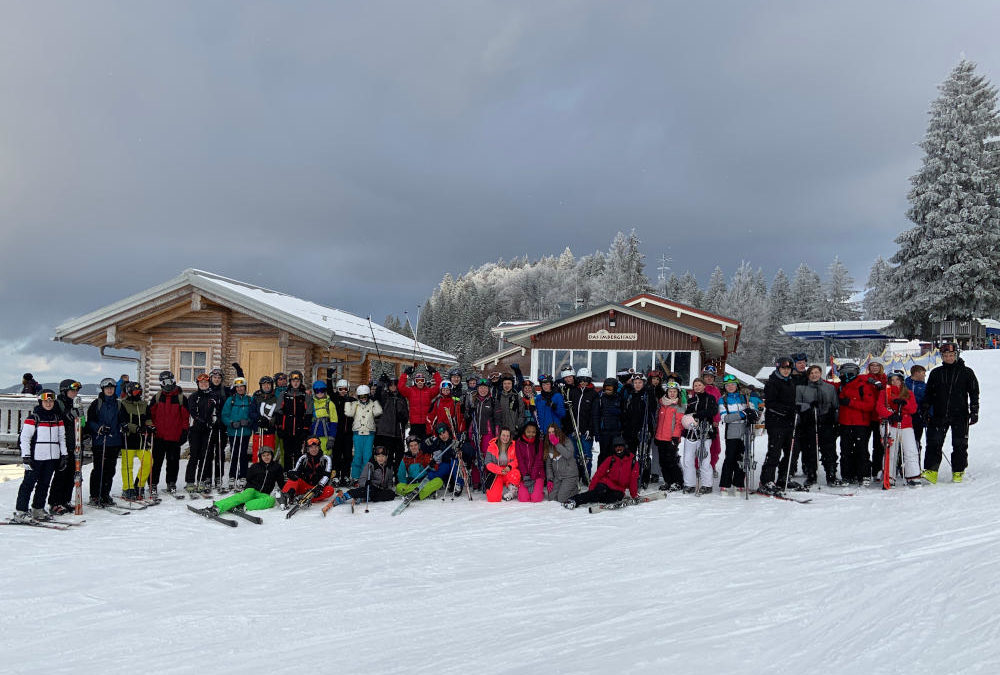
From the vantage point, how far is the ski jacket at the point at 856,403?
352 inches

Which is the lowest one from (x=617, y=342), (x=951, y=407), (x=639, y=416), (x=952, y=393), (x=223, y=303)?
(x=639, y=416)

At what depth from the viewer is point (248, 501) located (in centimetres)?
864

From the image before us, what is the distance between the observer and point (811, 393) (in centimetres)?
884

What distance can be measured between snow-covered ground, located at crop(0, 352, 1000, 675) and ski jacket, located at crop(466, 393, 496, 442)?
71.8 inches

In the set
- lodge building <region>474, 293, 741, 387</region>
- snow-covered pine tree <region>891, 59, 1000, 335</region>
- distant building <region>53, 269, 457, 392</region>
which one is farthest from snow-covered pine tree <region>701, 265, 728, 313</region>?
distant building <region>53, 269, 457, 392</region>

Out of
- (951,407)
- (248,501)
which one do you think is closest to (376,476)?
(248,501)

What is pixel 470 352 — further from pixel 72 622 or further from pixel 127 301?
pixel 72 622

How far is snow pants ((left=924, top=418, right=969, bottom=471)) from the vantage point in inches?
349

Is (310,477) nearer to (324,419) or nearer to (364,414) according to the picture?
(324,419)

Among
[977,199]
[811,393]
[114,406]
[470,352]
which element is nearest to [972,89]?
[977,199]

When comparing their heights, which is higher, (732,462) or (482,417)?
(482,417)

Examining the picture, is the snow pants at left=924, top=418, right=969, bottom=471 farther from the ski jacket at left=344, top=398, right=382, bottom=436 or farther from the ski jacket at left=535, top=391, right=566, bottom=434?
the ski jacket at left=344, top=398, right=382, bottom=436

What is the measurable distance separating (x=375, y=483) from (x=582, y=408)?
135 inches

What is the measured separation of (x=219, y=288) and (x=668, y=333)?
14.8 m
